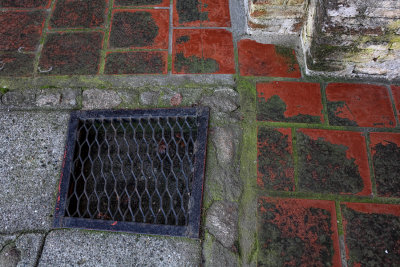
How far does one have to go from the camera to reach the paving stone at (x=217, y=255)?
1.53 metres

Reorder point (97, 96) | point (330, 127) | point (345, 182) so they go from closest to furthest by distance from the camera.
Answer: point (345, 182) < point (330, 127) < point (97, 96)

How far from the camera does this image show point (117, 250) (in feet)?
5.21

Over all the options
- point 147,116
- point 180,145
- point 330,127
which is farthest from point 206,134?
point 330,127

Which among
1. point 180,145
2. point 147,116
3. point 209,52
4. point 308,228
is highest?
point 209,52

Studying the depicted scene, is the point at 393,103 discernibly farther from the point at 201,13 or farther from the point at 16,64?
the point at 16,64

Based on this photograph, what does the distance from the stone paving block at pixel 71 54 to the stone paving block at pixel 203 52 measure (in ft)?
1.99

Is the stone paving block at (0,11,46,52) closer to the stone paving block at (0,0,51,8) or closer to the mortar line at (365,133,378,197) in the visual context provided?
the stone paving block at (0,0,51,8)

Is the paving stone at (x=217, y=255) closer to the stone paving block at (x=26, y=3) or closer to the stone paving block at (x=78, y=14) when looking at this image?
the stone paving block at (x=78, y=14)

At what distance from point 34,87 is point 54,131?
405mm

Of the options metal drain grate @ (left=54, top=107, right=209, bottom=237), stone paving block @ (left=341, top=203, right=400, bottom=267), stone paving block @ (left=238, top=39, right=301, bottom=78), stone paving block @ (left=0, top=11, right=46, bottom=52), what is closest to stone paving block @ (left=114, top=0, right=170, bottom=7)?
stone paving block @ (left=0, top=11, right=46, bottom=52)

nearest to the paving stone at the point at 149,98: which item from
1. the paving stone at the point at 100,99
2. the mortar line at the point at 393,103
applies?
the paving stone at the point at 100,99

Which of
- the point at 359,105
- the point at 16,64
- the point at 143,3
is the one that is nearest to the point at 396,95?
the point at 359,105

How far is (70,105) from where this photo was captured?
1.92 meters

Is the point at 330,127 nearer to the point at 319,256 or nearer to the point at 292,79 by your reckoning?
the point at 292,79
